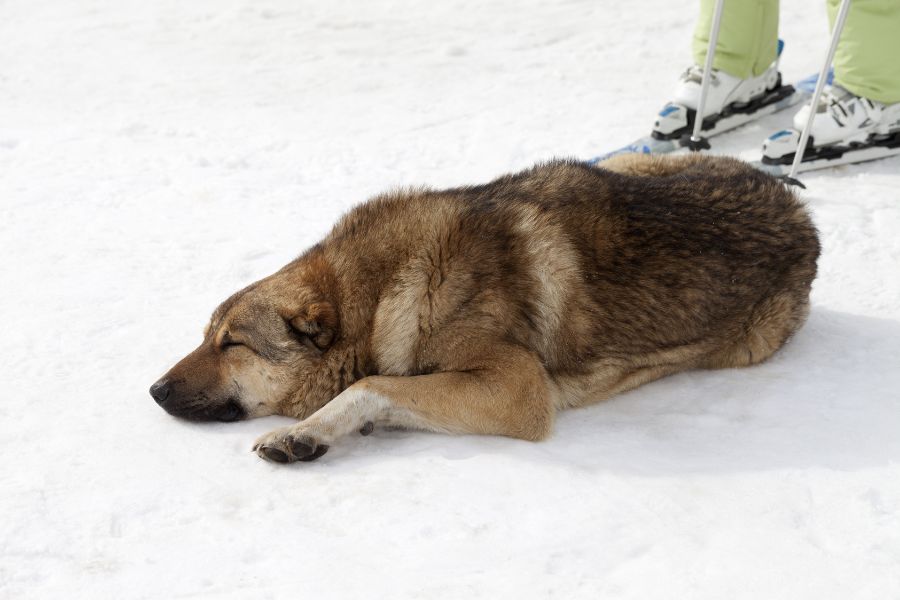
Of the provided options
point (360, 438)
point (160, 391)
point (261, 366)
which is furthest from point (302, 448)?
point (160, 391)

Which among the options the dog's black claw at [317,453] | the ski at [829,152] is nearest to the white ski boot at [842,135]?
the ski at [829,152]

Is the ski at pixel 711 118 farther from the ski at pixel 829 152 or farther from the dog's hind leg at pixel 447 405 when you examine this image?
the dog's hind leg at pixel 447 405

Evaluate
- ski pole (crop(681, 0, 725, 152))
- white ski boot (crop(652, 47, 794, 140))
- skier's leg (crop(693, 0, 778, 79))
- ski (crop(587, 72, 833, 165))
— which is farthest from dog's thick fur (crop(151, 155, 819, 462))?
skier's leg (crop(693, 0, 778, 79))

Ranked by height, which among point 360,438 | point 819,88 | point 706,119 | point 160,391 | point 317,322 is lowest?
point 360,438

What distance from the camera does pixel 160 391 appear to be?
348 cm

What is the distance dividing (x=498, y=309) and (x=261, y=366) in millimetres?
969

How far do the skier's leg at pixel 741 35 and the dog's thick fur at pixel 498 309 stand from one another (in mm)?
2685

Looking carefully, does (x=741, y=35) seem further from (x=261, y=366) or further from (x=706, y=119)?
(x=261, y=366)

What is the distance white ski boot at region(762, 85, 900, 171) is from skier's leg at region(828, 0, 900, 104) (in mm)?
75

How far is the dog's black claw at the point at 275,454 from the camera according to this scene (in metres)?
3.19

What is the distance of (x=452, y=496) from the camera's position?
302 centimetres

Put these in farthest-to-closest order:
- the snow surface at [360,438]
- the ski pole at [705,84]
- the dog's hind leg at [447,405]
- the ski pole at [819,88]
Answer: the ski pole at [705,84]
the ski pole at [819,88]
the dog's hind leg at [447,405]
the snow surface at [360,438]

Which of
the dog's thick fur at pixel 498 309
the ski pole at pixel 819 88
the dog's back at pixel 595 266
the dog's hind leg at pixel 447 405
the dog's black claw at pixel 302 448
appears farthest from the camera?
the ski pole at pixel 819 88

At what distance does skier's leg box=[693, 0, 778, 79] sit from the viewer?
6047mm
